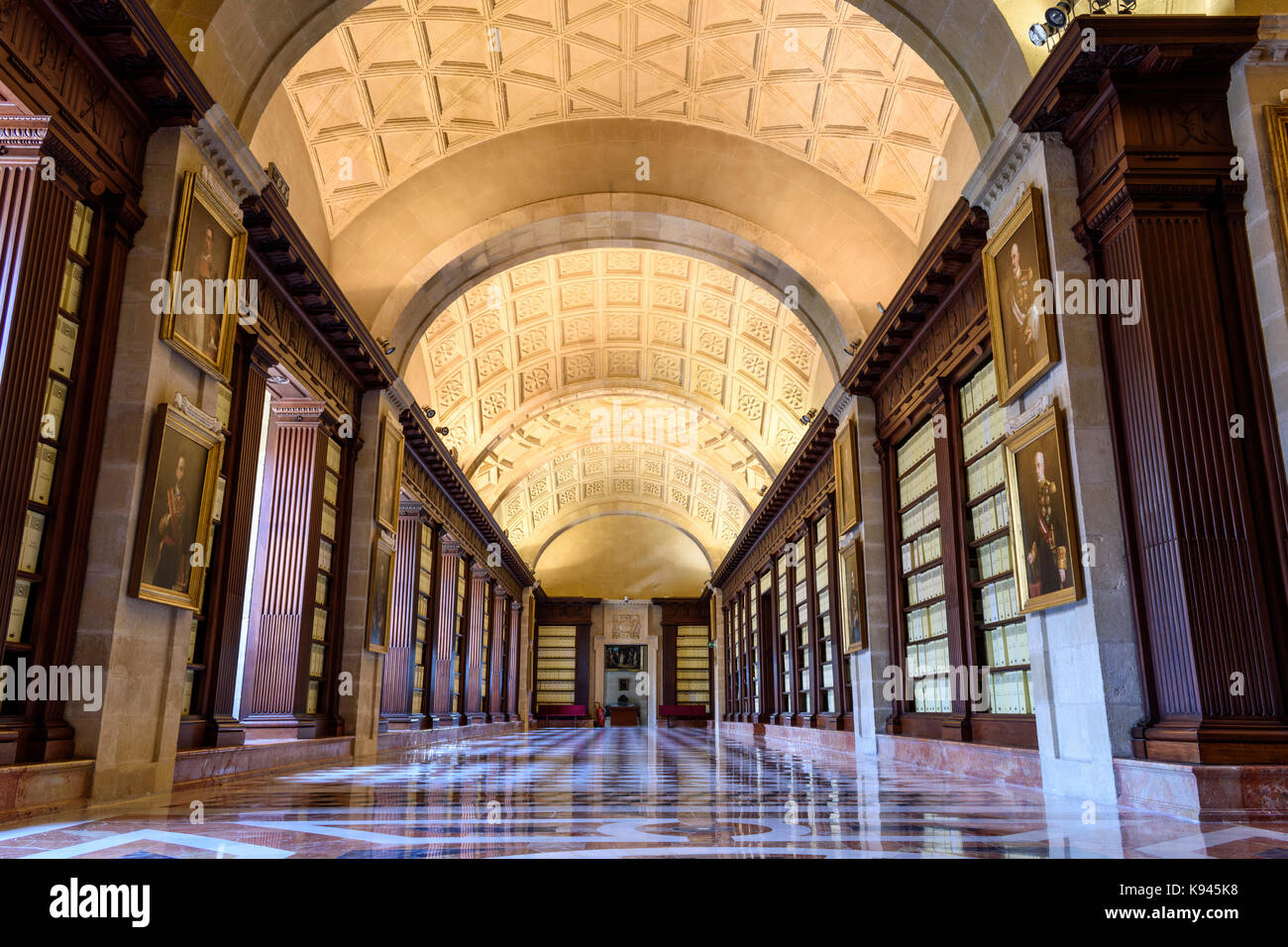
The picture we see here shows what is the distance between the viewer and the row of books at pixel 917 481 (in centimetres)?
1055

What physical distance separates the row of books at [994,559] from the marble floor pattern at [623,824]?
2210mm

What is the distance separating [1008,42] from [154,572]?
A: 847cm

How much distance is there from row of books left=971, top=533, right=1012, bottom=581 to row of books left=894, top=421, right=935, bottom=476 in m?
1.86

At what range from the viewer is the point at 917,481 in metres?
11.1

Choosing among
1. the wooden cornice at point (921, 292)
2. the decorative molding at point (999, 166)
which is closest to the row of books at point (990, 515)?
the wooden cornice at point (921, 292)

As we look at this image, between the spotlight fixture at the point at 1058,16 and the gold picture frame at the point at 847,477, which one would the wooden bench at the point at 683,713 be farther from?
the spotlight fixture at the point at 1058,16

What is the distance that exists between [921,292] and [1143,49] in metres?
3.97

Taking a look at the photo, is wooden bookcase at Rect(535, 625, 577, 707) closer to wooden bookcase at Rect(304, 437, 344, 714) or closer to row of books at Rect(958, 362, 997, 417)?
wooden bookcase at Rect(304, 437, 344, 714)

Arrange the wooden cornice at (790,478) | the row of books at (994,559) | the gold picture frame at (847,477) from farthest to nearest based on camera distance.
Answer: the wooden cornice at (790,478)
the gold picture frame at (847,477)
the row of books at (994,559)

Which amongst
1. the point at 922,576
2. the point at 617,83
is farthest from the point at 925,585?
the point at 617,83

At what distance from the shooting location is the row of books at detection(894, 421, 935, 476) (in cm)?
1061

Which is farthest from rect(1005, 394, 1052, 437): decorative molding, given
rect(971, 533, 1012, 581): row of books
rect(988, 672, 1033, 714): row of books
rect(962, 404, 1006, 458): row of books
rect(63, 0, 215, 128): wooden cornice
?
rect(63, 0, 215, 128): wooden cornice

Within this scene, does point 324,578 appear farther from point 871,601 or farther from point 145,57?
point 871,601
